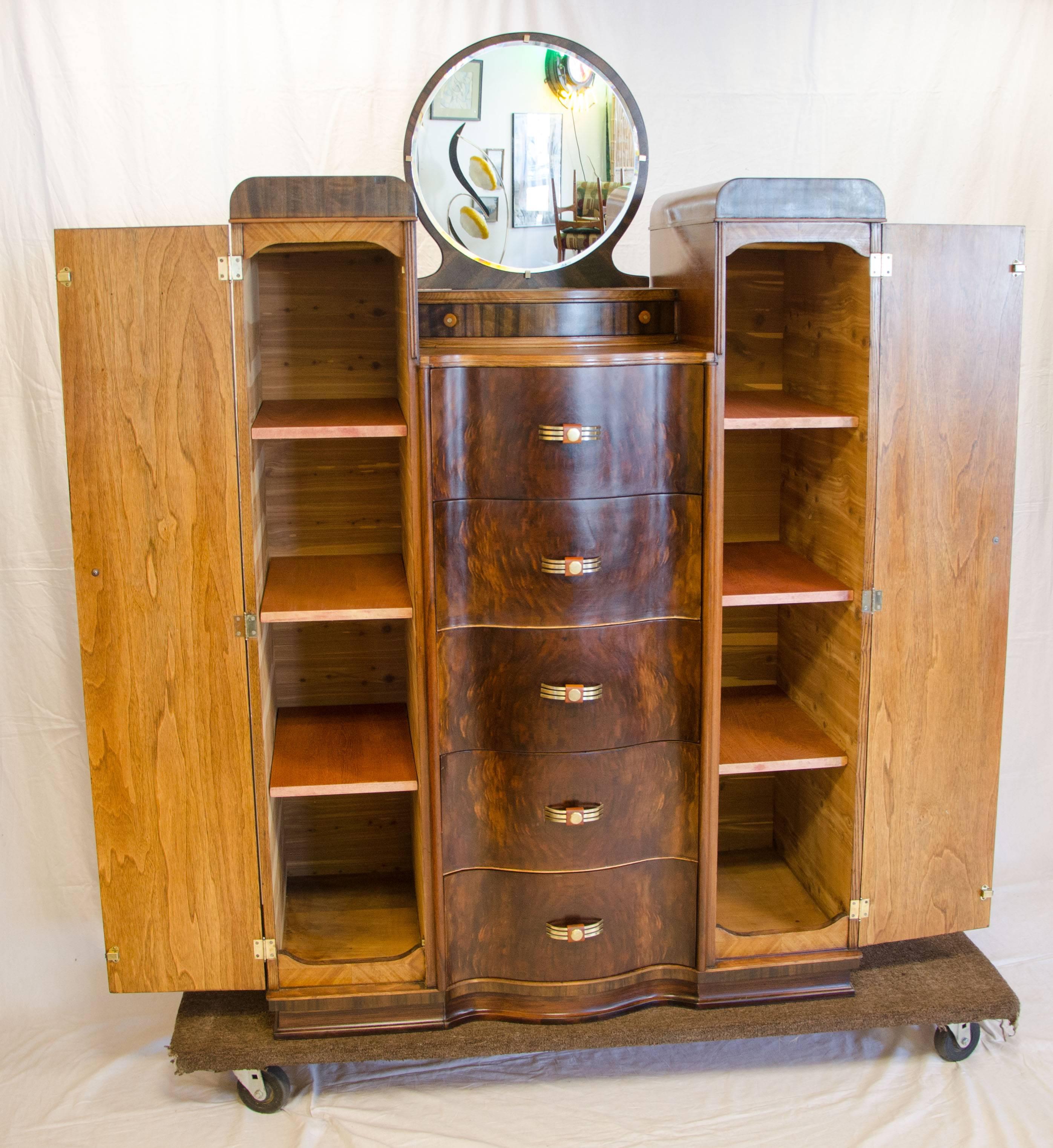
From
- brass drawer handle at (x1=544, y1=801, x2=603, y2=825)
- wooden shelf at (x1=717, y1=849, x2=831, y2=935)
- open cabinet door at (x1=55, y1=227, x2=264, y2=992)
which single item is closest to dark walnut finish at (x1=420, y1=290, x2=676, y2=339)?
open cabinet door at (x1=55, y1=227, x2=264, y2=992)

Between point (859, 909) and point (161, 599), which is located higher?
point (161, 599)

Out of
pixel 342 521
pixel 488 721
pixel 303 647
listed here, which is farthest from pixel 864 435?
pixel 303 647

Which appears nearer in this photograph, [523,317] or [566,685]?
[566,685]

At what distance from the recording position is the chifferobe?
7.22 ft

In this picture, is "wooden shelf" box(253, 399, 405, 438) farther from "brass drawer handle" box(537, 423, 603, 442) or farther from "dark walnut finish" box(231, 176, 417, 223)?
"dark walnut finish" box(231, 176, 417, 223)

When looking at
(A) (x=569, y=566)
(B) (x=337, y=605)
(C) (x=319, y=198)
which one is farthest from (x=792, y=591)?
(C) (x=319, y=198)

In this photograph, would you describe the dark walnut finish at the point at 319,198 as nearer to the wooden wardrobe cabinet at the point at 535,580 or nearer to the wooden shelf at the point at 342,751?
the wooden wardrobe cabinet at the point at 535,580

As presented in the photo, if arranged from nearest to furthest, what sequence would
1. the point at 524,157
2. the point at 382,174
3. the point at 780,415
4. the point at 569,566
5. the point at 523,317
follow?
the point at 569,566 → the point at 780,415 → the point at 523,317 → the point at 524,157 → the point at 382,174

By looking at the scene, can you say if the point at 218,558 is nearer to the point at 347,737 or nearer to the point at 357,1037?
the point at 347,737

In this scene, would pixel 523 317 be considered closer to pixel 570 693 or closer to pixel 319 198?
pixel 319 198

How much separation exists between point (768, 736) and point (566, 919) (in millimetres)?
581

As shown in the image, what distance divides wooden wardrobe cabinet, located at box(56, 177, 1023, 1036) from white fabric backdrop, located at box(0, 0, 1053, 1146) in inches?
9.0

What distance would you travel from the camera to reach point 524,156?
258cm

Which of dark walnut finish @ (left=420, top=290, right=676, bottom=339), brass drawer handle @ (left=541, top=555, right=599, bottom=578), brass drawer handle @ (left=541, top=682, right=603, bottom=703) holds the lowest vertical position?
brass drawer handle @ (left=541, top=682, right=603, bottom=703)
